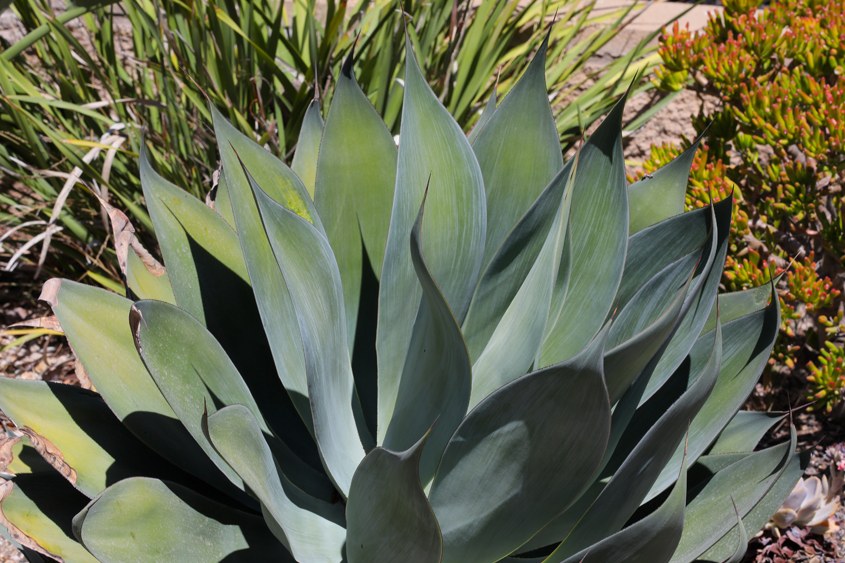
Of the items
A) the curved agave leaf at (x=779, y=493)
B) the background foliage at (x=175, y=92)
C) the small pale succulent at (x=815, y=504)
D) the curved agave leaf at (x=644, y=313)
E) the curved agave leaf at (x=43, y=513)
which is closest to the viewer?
the curved agave leaf at (x=644, y=313)

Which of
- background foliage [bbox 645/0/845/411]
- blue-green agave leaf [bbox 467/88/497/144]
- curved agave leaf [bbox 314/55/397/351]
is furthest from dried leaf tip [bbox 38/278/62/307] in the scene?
background foliage [bbox 645/0/845/411]

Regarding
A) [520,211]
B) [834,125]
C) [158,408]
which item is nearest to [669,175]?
[520,211]

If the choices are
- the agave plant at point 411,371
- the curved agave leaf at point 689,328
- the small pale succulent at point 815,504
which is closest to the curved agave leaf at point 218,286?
the agave plant at point 411,371

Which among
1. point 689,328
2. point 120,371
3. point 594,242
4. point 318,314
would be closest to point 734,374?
point 689,328

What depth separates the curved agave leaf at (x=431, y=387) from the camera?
0.66 meters

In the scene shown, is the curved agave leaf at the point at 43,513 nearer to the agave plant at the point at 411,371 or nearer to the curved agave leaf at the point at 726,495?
the agave plant at the point at 411,371

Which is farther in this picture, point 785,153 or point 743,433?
point 785,153

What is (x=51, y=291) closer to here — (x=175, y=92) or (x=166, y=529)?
(x=166, y=529)

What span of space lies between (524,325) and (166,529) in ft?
1.70

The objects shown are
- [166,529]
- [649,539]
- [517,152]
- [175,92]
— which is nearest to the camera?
[649,539]

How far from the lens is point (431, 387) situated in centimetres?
75

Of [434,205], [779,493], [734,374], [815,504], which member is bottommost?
[815,504]

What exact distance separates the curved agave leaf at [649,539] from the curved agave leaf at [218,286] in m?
0.51

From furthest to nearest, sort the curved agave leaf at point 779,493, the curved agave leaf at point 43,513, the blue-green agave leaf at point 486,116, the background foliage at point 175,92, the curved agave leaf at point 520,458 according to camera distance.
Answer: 1. the background foliage at point 175,92
2. the blue-green agave leaf at point 486,116
3. the curved agave leaf at point 779,493
4. the curved agave leaf at point 43,513
5. the curved agave leaf at point 520,458
